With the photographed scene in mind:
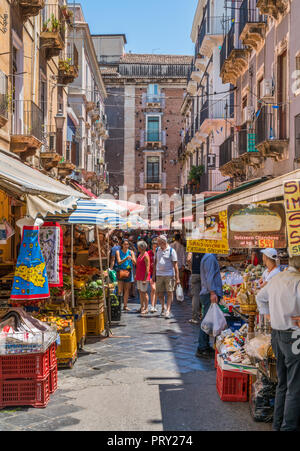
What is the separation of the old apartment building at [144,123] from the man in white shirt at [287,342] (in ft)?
137

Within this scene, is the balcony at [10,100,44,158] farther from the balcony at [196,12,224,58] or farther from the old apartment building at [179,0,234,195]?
the balcony at [196,12,224,58]

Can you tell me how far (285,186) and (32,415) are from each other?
11.1 feet

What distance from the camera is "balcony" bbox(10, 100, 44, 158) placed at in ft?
42.5

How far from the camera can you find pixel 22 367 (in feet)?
18.5

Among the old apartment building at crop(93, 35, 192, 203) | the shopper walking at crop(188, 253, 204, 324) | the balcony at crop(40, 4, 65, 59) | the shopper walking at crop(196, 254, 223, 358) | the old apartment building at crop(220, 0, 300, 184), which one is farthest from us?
the old apartment building at crop(93, 35, 192, 203)

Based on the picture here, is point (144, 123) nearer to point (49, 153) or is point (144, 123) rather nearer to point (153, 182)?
point (153, 182)

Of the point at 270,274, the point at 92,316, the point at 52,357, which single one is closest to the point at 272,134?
the point at 92,316

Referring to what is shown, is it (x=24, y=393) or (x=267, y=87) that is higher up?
(x=267, y=87)

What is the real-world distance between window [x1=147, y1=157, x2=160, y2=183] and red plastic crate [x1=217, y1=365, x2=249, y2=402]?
1623 inches

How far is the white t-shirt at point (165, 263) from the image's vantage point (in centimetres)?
1195

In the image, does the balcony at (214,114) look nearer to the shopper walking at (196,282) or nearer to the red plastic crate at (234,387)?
the shopper walking at (196,282)

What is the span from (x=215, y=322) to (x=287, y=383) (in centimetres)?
257

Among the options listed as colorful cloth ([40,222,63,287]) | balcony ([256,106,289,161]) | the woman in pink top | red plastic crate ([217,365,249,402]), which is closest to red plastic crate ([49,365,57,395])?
colorful cloth ([40,222,63,287])
